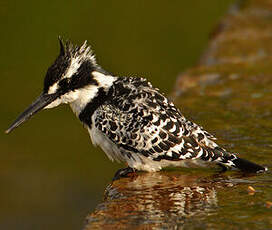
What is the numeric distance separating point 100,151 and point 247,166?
226 inches

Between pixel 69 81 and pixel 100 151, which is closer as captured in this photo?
pixel 69 81

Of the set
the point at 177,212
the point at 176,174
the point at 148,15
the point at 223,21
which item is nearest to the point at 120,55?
the point at 148,15

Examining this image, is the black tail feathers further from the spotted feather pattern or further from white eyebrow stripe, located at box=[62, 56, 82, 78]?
white eyebrow stripe, located at box=[62, 56, 82, 78]

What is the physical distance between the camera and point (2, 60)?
11688 millimetres

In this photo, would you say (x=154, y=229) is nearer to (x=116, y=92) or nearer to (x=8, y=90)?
(x=116, y=92)

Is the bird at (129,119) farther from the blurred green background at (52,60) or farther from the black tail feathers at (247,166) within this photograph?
the blurred green background at (52,60)

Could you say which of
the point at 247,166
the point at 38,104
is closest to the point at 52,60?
the point at 38,104

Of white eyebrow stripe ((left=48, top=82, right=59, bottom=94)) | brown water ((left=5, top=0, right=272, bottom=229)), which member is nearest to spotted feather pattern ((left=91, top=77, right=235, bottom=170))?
brown water ((left=5, top=0, right=272, bottom=229))

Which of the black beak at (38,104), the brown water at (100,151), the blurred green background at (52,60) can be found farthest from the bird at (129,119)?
the blurred green background at (52,60)

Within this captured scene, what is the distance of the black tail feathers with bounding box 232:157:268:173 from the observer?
4863mm

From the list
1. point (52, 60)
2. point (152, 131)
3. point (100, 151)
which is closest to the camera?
point (152, 131)

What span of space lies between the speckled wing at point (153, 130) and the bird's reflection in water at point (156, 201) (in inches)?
8.4

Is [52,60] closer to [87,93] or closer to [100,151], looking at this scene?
[100,151]

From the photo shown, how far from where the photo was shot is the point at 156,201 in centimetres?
444
